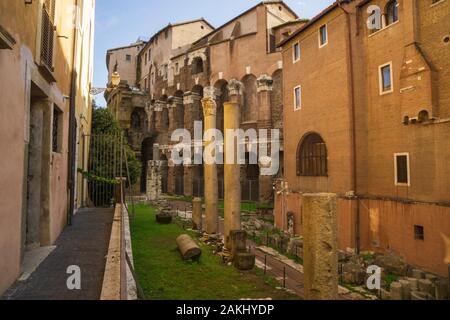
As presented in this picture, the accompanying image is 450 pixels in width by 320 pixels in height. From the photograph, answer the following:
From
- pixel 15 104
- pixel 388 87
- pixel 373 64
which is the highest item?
pixel 373 64

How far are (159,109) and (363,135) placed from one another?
95.1ft

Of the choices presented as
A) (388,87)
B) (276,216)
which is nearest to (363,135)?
(388,87)

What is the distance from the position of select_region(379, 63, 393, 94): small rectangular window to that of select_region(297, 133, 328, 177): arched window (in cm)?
349

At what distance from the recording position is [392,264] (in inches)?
461

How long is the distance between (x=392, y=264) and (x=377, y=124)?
5.42 meters

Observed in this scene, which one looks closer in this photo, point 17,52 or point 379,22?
point 17,52

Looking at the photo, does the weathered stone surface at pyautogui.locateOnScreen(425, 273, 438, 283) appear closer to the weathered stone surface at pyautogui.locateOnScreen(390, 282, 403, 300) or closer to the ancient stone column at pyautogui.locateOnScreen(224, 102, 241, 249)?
the weathered stone surface at pyautogui.locateOnScreen(390, 282, 403, 300)

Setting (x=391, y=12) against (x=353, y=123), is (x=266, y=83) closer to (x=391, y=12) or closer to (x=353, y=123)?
(x=353, y=123)

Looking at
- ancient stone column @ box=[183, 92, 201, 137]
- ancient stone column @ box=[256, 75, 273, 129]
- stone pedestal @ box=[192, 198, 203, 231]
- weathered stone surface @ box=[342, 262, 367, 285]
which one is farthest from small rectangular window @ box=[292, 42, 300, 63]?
ancient stone column @ box=[183, 92, 201, 137]

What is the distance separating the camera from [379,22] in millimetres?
13430

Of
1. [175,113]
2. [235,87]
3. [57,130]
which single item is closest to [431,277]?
[57,130]

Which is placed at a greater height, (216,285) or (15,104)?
(15,104)

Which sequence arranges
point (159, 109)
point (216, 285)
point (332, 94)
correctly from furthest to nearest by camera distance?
point (159, 109) < point (332, 94) < point (216, 285)
